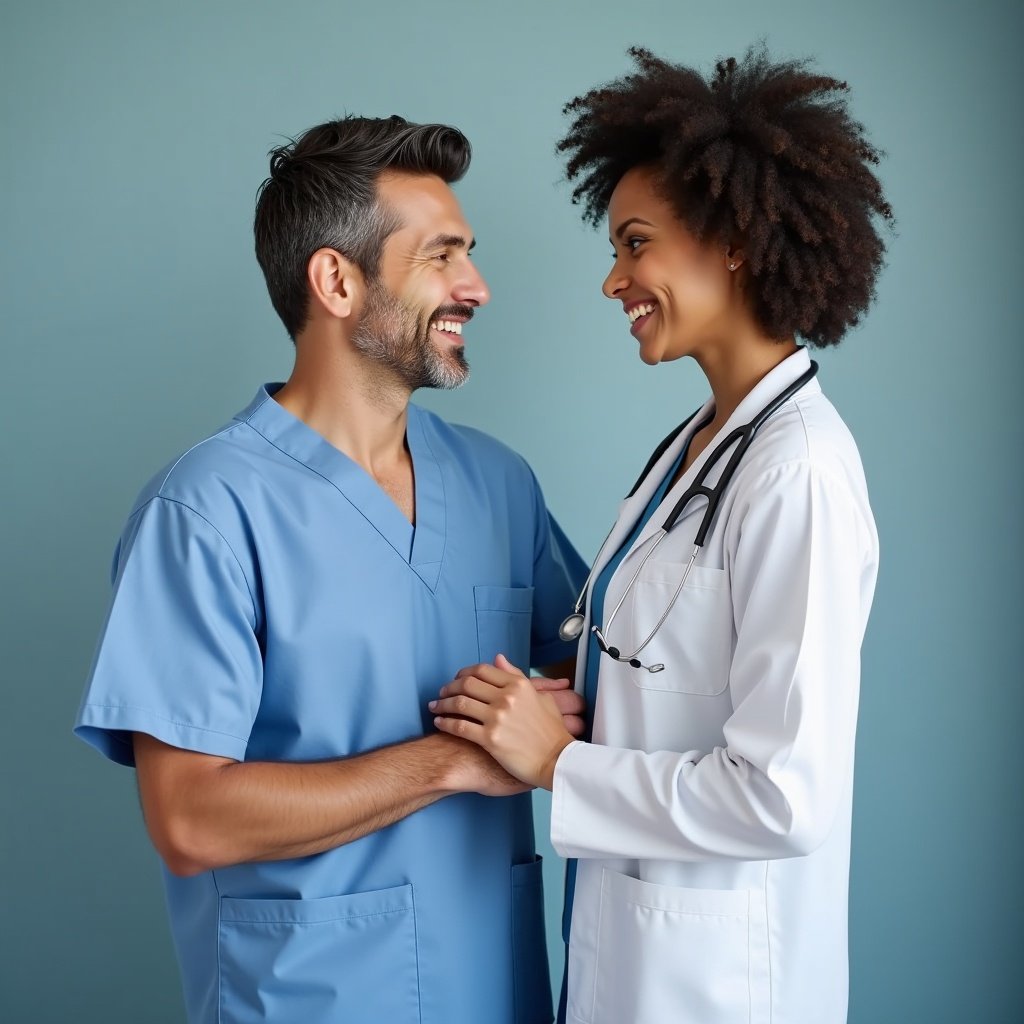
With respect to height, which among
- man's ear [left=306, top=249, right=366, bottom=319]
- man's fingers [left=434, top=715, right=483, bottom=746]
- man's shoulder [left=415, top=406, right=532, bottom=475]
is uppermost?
man's ear [left=306, top=249, right=366, bottom=319]

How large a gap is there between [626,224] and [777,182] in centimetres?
21

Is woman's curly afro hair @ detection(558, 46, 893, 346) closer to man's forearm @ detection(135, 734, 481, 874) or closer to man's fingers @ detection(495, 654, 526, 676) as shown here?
man's fingers @ detection(495, 654, 526, 676)

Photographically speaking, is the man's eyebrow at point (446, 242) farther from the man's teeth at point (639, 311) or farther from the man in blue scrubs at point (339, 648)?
the man's teeth at point (639, 311)

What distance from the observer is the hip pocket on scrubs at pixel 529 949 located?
1.61m

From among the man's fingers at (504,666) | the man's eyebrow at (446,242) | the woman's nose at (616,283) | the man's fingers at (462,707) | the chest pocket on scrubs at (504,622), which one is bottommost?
the man's fingers at (462,707)

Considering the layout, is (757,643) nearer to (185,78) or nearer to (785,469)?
(785,469)

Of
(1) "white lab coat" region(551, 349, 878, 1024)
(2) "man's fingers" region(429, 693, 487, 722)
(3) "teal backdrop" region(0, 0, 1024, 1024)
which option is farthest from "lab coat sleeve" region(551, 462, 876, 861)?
(3) "teal backdrop" region(0, 0, 1024, 1024)

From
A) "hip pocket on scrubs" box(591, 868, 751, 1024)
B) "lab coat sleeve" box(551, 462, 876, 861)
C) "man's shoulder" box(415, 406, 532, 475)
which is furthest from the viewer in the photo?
"man's shoulder" box(415, 406, 532, 475)

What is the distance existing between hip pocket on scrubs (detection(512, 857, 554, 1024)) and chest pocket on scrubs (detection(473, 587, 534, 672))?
302 mm

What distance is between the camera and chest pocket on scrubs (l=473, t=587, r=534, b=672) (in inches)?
64.6

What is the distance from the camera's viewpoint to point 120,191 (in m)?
1.98

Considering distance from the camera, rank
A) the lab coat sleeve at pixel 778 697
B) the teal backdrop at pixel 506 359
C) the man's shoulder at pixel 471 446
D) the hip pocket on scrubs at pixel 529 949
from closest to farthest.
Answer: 1. the lab coat sleeve at pixel 778 697
2. the hip pocket on scrubs at pixel 529 949
3. the man's shoulder at pixel 471 446
4. the teal backdrop at pixel 506 359

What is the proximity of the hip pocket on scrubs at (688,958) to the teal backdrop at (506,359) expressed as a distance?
0.92 meters

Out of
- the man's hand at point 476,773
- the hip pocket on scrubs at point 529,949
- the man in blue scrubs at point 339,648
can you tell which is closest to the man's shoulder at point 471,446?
the man in blue scrubs at point 339,648
